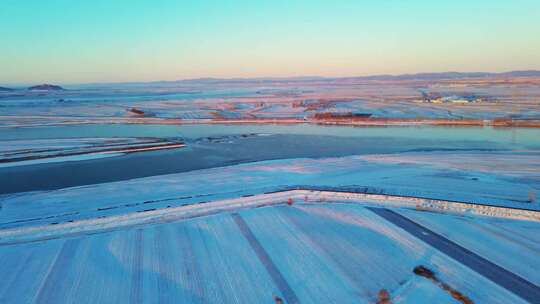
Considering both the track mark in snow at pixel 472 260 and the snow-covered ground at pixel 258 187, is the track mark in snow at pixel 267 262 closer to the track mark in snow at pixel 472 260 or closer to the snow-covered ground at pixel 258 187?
the snow-covered ground at pixel 258 187

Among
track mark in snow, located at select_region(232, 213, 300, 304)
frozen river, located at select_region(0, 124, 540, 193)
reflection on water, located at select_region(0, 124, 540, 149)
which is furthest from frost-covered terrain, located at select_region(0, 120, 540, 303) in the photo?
reflection on water, located at select_region(0, 124, 540, 149)

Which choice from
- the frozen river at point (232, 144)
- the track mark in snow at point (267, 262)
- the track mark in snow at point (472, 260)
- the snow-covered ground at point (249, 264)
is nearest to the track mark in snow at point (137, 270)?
the snow-covered ground at point (249, 264)

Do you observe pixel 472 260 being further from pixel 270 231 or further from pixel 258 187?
pixel 258 187

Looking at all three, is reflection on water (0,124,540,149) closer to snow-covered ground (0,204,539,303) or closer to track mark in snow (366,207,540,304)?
track mark in snow (366,207,540,304)

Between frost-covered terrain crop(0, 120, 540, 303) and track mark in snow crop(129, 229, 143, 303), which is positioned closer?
track mark in snow crop(129, 229, 143, 303)

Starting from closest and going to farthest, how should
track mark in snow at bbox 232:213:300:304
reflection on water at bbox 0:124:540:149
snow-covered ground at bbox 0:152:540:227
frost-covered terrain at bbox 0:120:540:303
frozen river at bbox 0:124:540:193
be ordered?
track mark in snow at bbox 232:213:300:304
frost-covered terrain at bbox 0:120:540:303
snow-covered ground at bbox 0:152:540:227
frozen river at bbox 0:124:540:193
reflection on water at bbox 0:124:540:149

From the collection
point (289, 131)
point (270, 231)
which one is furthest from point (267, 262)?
point (289, 131)

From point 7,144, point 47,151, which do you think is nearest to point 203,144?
point 47,151
